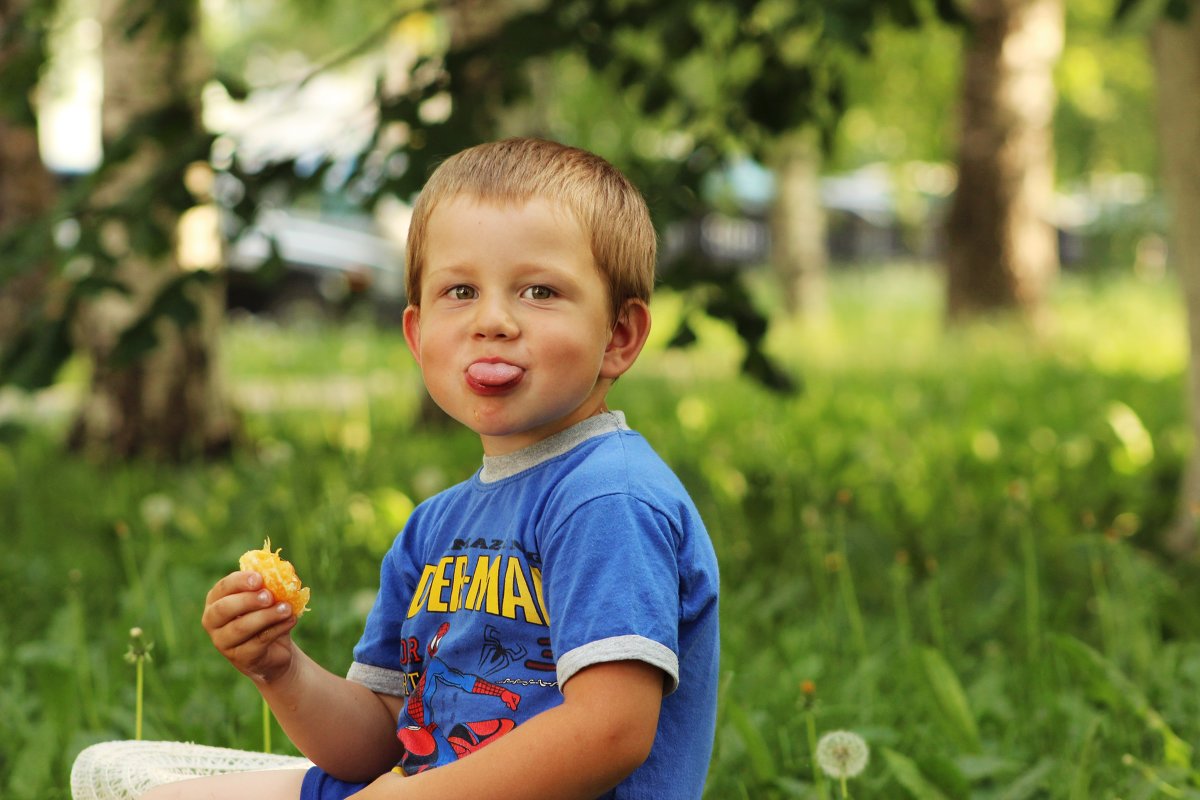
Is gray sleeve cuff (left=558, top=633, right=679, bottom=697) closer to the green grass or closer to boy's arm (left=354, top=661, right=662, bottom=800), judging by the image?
boy's arm (left=354, top=661, right=662, bottom=800)

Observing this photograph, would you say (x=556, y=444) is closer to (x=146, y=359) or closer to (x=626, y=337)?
(x=626, y=337)

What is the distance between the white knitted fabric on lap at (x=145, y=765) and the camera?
1.78 metres

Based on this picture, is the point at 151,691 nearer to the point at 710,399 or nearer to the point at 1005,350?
the point at 710,399

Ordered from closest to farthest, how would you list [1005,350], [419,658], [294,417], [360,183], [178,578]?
[419,658] < [178,578] < [360,183] < [294,417] < [1005,350]

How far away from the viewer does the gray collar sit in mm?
1573

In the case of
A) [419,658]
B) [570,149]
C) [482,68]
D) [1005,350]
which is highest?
[482,68]

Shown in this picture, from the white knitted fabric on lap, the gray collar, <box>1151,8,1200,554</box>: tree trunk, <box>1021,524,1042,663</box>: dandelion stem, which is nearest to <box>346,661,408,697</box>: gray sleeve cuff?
the white knitted fabric on lap

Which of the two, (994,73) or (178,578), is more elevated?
(994,73)

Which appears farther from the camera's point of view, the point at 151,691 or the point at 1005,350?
the point at 1005,350

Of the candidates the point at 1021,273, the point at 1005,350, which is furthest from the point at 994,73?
the point at 1005,350

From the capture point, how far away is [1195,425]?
4.04 metres

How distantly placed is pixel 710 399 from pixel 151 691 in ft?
15.7

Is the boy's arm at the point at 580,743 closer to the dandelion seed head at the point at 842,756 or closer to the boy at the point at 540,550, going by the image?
the boy at the point at 540,550

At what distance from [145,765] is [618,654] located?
0.77 m
